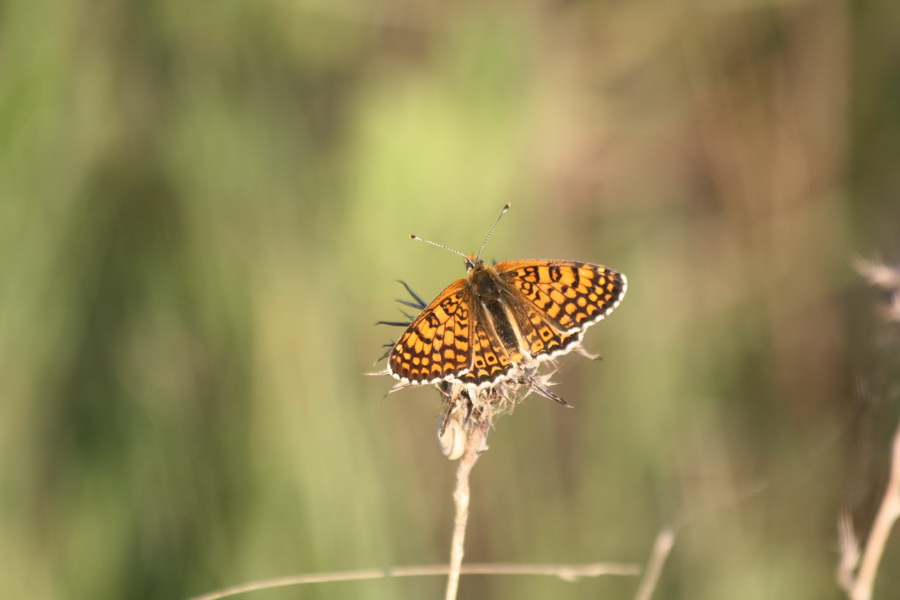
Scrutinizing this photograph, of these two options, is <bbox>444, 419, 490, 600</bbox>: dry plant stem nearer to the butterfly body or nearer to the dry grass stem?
the butterfly body

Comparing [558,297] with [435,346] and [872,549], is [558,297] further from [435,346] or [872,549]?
[872,549]

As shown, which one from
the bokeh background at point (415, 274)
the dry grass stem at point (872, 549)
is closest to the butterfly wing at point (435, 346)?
the bokeh background at point (415, 274)

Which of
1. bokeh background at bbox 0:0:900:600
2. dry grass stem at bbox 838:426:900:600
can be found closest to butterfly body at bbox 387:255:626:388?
bokeh background at bbox 0:0:900:600

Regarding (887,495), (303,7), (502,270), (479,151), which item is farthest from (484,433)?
(303,7)

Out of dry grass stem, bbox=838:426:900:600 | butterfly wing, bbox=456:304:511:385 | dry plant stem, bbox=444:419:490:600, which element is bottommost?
dry grass stem, bbox=838:426:900:600

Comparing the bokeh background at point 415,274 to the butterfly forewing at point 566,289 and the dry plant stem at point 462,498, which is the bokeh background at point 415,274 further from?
the dry plant stem at point 462,498

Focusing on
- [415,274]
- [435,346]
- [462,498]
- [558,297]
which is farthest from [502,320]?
[415,274]
